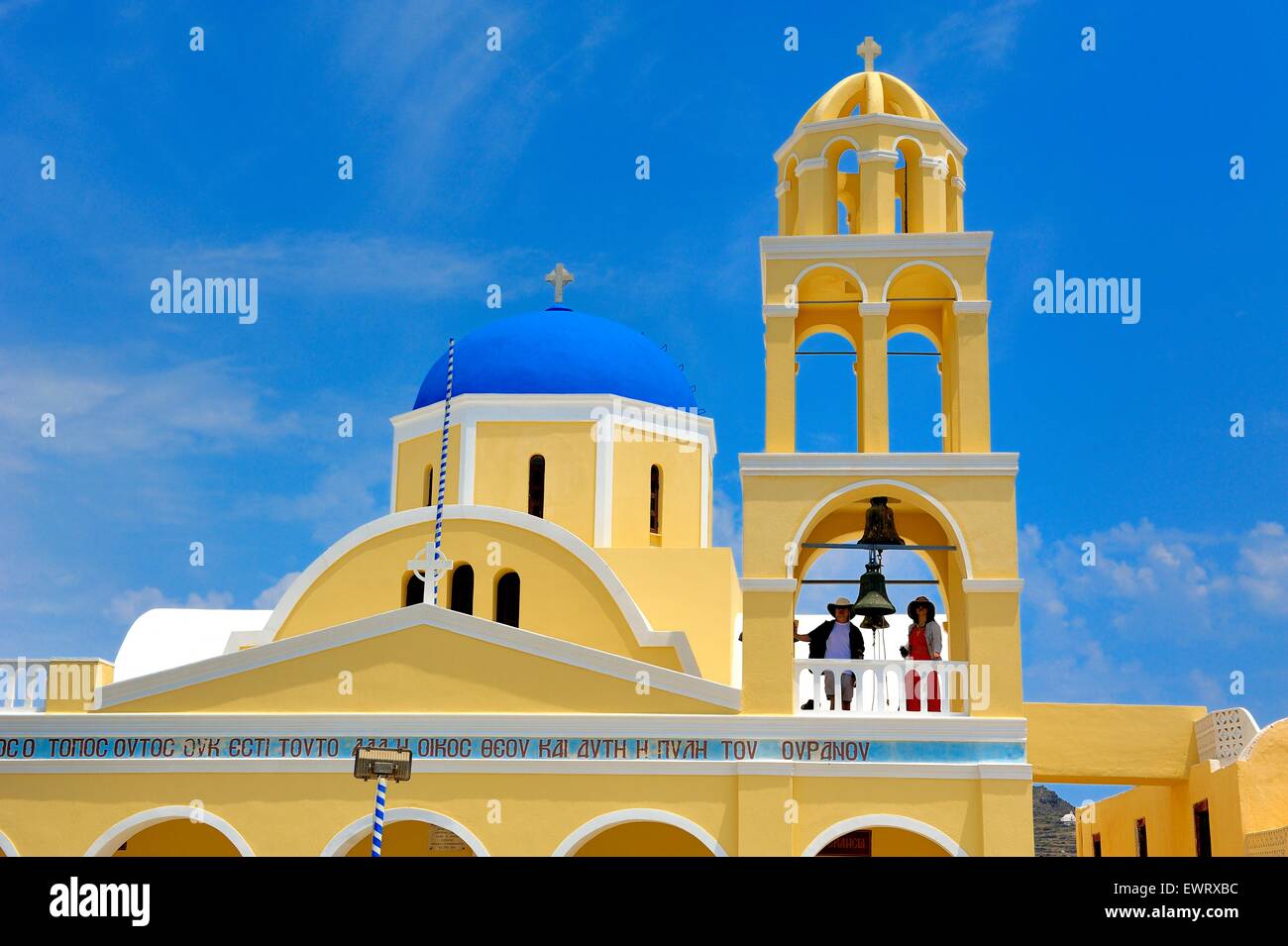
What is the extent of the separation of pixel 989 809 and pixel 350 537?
8238 millimetres

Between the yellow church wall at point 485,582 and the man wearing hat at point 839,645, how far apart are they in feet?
9.94

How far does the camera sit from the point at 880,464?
14.5m

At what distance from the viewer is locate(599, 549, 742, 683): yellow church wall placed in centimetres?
1898

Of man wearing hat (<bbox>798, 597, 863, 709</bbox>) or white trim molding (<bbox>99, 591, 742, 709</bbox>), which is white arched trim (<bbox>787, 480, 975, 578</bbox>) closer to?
man wearing hat (<bbox>798, 597, 863, 709</bbox>)

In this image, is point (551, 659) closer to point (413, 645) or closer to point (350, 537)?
point (413, 645)

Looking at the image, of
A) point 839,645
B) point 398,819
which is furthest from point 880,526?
point 398,819

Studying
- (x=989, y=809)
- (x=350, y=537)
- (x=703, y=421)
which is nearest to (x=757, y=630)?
(x=989, y=809)

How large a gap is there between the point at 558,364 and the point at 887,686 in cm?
840

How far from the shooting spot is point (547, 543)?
17.6m

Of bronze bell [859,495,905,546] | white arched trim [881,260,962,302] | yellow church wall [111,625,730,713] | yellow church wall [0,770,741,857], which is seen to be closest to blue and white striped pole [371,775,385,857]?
yellow church wall [0,770,741,857]

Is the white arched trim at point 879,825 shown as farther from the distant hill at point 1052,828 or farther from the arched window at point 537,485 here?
the distant hill at point 1052,828

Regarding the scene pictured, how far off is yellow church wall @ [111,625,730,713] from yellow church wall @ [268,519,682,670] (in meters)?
2.70

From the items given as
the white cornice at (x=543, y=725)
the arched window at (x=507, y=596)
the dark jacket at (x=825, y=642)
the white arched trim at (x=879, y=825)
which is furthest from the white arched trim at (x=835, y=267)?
the arched window at (x=507, y=596)

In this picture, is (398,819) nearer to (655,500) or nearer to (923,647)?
(923,647)
